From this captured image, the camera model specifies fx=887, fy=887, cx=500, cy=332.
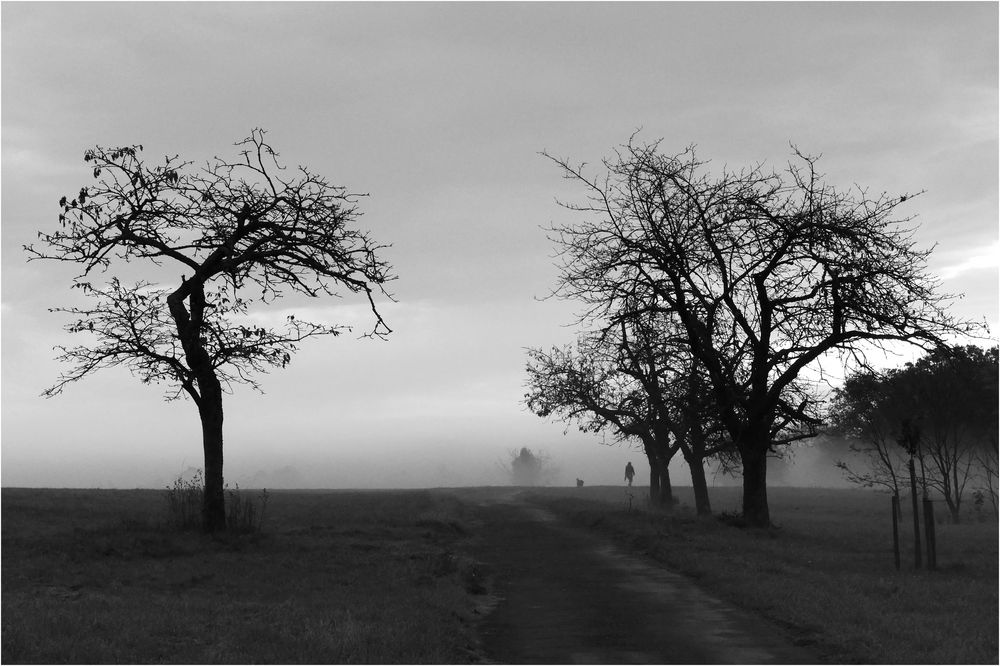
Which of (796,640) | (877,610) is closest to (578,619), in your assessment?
(796,640)

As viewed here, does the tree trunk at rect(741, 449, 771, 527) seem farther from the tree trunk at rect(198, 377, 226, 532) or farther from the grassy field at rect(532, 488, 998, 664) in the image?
the tree trunk at rect(198, 377, 226, 532)

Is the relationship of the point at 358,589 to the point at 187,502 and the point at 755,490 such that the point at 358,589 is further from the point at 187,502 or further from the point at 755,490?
the point at 755,490

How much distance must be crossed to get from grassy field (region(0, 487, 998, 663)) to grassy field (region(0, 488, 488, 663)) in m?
0.04

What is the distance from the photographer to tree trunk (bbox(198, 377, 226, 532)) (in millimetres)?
23281

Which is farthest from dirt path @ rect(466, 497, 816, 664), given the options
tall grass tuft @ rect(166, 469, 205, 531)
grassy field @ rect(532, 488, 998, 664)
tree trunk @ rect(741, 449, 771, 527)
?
tree trunk @ rect(741, 449, 771, 527)

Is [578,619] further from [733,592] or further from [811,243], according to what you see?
[811,243]

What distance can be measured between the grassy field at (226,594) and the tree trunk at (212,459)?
1.10 m

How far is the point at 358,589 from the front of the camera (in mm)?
15664

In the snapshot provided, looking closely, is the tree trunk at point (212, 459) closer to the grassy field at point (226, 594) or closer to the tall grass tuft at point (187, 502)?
the tall grass tuft at point (187, 502)

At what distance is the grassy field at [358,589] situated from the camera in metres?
10.8

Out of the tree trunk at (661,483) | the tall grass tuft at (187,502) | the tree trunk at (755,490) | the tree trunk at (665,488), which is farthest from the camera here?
the tree trunk at (661,483)

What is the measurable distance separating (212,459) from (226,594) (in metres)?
8.94

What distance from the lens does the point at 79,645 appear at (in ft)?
34.8

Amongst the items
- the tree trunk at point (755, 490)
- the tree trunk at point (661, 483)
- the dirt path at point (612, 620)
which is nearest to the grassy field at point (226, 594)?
the dirt path at point (612, 620)
